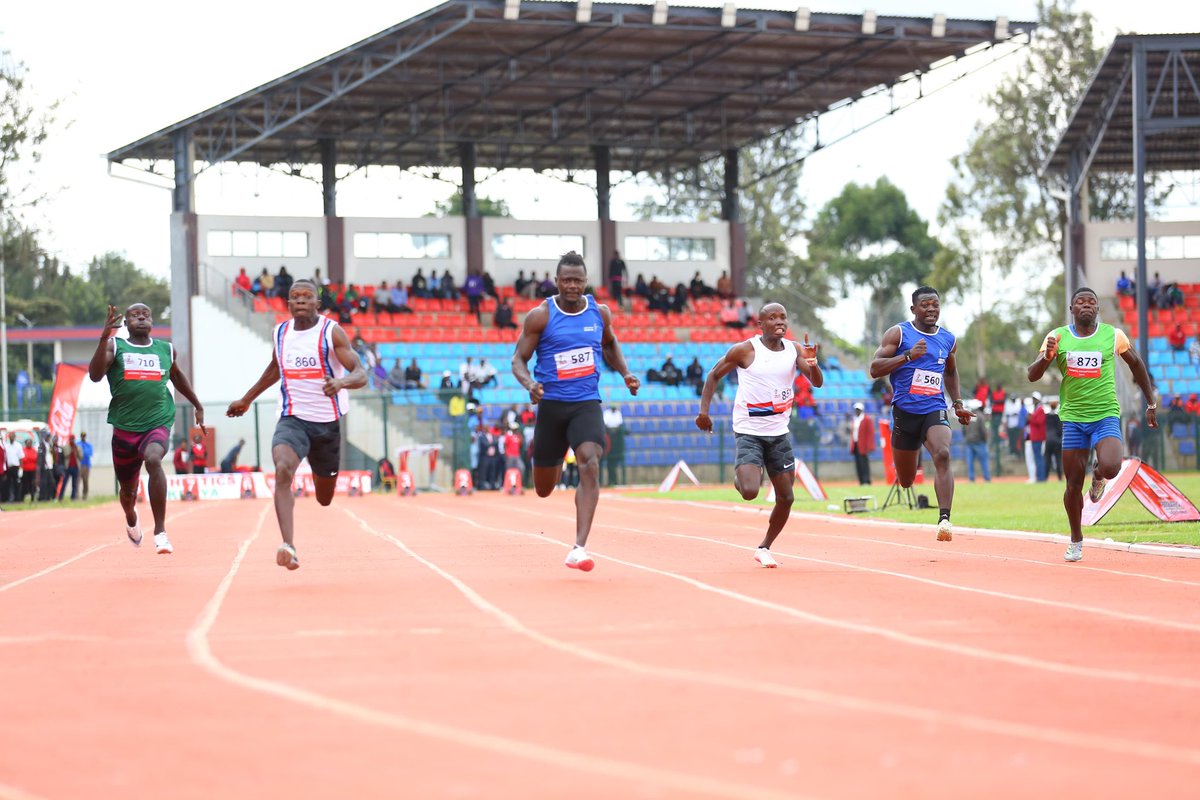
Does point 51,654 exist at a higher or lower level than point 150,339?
lower

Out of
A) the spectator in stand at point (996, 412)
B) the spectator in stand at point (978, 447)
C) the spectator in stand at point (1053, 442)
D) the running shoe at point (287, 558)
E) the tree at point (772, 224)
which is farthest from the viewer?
the tree at point (772, 224)

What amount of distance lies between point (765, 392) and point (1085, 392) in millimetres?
2520

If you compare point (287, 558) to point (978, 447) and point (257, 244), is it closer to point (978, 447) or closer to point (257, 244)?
point (978, 447)

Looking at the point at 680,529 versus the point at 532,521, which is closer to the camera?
the point at 680,529

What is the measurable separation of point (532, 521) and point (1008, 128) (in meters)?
49.1

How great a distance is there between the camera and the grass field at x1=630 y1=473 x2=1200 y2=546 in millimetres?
14789

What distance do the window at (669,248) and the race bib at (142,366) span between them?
41667 millimetres

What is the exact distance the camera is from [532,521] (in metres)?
20.5

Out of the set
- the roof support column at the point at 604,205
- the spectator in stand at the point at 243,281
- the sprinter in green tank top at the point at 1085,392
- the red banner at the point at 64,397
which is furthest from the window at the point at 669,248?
the sprinter in green tank top at the point at 1085,392

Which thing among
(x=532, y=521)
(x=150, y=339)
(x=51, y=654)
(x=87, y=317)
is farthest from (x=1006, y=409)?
(x=87, y=317)

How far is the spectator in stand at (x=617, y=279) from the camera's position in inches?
2024

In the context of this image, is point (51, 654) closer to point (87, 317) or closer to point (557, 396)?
point (557, 396)

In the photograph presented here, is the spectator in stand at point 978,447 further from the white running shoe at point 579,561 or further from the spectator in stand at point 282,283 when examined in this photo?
the white running shoe at point 579,561

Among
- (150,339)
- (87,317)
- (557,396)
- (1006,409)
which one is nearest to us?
(557,396)
